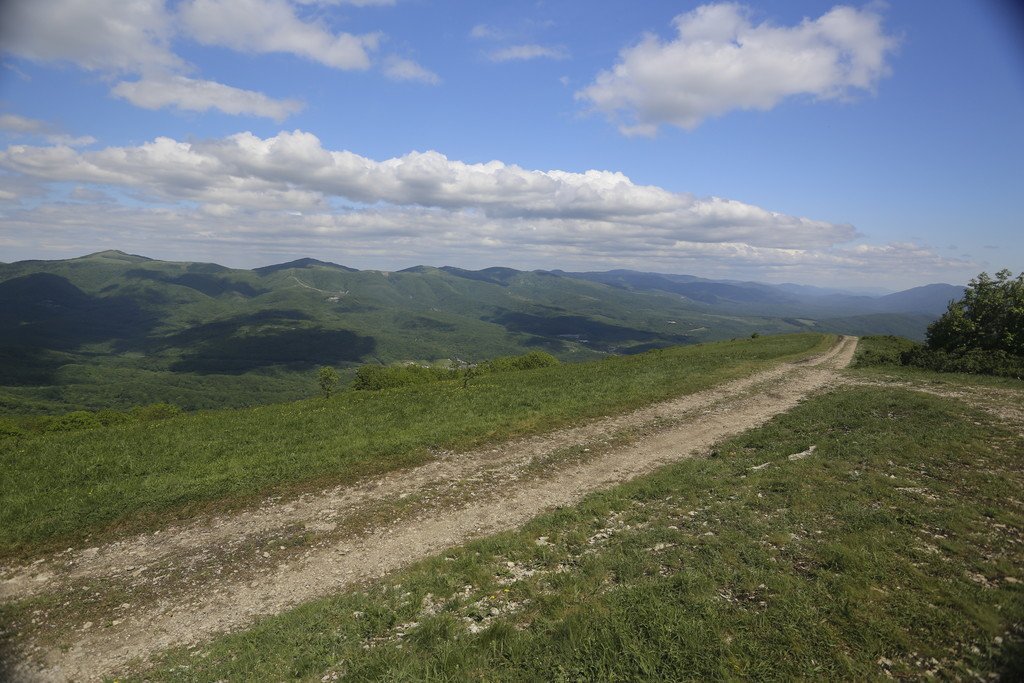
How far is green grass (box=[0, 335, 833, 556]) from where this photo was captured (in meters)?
17.0

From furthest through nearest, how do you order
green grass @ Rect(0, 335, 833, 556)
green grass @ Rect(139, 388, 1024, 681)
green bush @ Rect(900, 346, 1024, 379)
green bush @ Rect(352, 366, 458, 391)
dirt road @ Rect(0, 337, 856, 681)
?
green bush @ Rect(352, 366, 458, 391), green bush @ Rect(900, 346, 1024, 379), green grass @ Rect(0, 335, 833, 556), dirt road @ Rect(0, 337, 856, 681), green grass @ Rect(139, 388, 1024, 681)

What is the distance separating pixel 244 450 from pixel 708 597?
2262cm

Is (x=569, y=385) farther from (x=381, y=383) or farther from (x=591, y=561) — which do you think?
(x=381, y=383)

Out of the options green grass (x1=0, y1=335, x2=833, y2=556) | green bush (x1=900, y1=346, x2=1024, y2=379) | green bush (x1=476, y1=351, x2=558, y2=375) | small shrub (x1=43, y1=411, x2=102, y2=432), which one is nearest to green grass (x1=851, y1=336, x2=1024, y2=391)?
green bush (x1=900, y1=346, x2=1024, y2=379)

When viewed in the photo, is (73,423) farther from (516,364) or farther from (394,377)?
(516,364)

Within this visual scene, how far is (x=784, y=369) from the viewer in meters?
42.6

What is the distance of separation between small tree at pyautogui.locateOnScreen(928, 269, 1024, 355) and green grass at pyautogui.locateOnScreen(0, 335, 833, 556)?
1095 inches

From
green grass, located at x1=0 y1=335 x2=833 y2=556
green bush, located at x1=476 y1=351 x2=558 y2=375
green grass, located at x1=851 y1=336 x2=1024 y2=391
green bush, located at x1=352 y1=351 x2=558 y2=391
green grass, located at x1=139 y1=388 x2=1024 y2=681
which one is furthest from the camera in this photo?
green bush, located at x1=476 y1=351 x2=558 y2=375

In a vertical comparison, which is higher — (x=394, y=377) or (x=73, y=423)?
(x=394, y=377)

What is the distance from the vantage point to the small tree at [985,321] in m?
39.4

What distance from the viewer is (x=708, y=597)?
31.2ft

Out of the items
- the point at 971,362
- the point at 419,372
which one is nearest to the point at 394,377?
the point at 419,372

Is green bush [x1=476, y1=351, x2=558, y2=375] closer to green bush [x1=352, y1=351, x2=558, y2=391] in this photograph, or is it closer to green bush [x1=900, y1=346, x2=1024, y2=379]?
green bush [x1=352, y1=351, x2=558, y2=391]

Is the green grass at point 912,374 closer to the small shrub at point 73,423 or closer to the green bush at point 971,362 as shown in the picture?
the green bush at point 971,362
